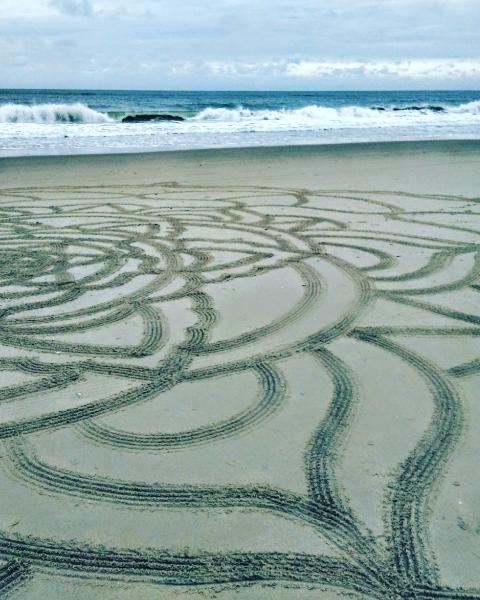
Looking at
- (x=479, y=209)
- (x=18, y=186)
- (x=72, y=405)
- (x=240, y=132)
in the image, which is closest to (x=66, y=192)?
(x=18, y=186)

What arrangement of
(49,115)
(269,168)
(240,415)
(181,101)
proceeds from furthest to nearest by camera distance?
(181,101), (49,115), (269,168), (240,415)

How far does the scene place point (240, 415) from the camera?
→ 305cm

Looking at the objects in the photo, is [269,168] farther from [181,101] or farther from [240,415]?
[181,101]

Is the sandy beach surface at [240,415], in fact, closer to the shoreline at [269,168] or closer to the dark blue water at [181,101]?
the shoreline at [269,168]

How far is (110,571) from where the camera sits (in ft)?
6.79

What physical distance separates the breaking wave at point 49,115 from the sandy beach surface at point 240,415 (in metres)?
24.1

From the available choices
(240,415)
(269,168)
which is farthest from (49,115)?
(240,415)

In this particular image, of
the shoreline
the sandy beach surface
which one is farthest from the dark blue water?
the sandy beach surface

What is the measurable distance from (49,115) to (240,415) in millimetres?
29512

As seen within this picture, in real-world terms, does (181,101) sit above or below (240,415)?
above

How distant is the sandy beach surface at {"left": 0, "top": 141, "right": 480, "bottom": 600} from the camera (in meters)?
2.11

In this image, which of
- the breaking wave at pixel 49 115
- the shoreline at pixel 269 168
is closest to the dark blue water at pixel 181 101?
the breaking wave at pixel 49 115

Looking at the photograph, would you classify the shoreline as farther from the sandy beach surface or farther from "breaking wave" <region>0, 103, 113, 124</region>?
"breaking wave" <region>0, 103, 113, 124</region>

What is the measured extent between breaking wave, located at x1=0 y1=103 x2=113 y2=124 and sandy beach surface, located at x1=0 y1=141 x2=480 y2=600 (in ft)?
78.9
